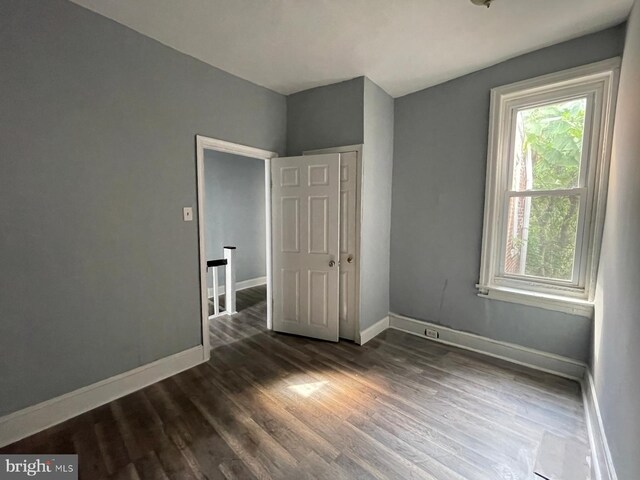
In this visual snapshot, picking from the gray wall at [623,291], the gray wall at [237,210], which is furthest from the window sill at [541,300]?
the gray wall at [237,210]

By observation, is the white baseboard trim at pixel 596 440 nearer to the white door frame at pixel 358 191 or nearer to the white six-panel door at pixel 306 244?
the white door frame at pixel 358 191

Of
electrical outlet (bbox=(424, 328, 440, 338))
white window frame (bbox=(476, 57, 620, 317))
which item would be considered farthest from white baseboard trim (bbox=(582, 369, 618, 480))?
electrical outlet (bbox=(424, 328, 440, 338))

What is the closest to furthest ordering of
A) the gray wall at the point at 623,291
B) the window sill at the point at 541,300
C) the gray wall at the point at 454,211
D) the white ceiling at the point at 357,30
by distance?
the gray wall at the point at 623,291
the white ceiling at the point at 357,30
the window sill at the point at 541,300
the gray wall at the point at 454,211

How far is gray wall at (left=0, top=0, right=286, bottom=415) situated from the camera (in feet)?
5.52

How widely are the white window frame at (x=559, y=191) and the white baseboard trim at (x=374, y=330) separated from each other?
3.62ft

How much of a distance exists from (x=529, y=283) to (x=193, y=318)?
10.3 ft

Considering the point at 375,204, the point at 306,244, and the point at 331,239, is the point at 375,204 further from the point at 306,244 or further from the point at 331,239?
the point at 306,244

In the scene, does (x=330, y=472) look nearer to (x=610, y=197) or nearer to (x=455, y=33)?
(x=610, y=197)

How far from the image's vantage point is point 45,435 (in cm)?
176

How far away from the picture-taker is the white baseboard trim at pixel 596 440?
55.2 inches

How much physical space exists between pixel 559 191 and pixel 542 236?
407 mm

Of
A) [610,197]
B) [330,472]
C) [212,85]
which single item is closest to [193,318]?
[330,472]

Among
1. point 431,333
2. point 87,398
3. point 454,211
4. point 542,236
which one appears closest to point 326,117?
point 454,211

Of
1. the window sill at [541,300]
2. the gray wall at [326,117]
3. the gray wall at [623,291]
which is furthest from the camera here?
the gray wall at [326,117]
